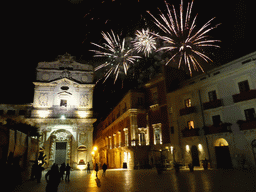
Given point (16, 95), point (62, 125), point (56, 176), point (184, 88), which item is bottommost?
point (56, 176)

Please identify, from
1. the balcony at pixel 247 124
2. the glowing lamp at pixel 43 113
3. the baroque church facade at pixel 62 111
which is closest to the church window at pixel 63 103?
the baroque church facade at pixel 62 111

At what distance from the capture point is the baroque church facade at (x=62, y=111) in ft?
111

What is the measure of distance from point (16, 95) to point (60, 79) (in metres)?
11.0

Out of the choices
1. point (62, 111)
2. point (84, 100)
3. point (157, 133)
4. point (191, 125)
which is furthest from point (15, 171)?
point (84, 100)

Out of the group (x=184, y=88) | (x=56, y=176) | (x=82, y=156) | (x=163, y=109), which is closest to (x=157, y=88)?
(x=163, y=109)

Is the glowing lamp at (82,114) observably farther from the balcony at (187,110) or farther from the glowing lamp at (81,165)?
the balcony at (187,110)

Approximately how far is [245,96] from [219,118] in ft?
13.3

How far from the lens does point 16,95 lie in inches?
1580

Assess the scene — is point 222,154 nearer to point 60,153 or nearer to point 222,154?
point 222,154

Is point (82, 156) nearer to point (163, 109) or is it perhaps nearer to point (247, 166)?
point (163, 109)

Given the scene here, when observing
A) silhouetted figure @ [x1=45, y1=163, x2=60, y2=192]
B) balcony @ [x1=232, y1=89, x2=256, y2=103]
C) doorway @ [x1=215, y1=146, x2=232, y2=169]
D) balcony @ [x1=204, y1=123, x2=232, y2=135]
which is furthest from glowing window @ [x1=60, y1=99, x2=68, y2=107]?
silhouetted figure @ [x1=45, y1=163, x2=60, y2=192]

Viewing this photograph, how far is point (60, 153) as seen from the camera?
113 feet

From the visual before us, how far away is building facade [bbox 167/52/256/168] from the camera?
2106cm

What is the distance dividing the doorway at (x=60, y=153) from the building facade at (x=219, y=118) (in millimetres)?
17952
